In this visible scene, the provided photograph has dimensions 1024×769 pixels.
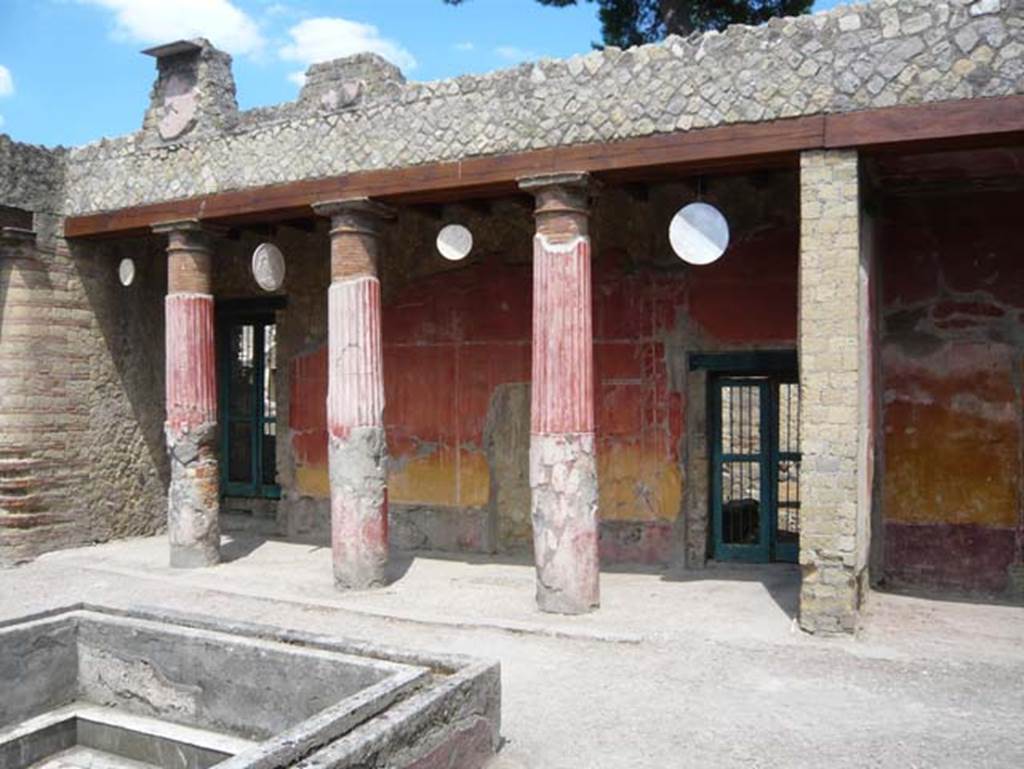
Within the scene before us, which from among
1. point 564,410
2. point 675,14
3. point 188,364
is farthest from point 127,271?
point 675,14

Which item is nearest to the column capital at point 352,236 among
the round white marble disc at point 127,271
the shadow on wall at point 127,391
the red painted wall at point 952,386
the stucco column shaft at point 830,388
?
the round white marble disc at point 127,271

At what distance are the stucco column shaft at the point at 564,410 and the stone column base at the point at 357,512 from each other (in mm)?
1491

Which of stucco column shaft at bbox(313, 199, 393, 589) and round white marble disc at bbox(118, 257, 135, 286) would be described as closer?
stucco column shaft at bbox(313, 199, 393, 589)

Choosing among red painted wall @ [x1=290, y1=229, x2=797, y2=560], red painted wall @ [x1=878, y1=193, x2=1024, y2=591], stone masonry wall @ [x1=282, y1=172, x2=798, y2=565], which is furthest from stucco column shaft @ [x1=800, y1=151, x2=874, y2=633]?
red painted wall @ [x1=290, y1=229, x2=797, y2=560]

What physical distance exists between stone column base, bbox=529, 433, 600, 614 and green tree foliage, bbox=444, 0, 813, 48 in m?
9.62

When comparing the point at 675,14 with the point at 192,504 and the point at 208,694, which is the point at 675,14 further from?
the point at 208,694

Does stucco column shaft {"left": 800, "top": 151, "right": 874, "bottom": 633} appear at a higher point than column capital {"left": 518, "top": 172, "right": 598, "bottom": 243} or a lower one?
lower

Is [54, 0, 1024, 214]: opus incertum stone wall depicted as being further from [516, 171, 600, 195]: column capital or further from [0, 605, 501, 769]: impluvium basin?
[0, 605, 501, 769]: impluvium basin

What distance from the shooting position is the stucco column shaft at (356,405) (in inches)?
311

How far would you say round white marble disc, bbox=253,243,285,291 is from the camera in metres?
8.84

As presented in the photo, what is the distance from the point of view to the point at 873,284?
24.2 feet

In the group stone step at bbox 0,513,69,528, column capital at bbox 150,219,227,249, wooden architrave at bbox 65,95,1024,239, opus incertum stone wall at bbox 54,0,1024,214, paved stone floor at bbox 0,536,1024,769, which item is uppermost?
opus incertum stone wall at bbox 54,0,1024,214

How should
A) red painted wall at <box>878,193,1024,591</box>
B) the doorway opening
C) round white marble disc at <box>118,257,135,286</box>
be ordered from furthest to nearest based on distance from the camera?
round white marble disc at <box>118,257,135,286</box> < the doorway opening < red painted wall at <box>878,193,1024,591</box>

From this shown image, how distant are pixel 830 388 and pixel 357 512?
12.3ft
